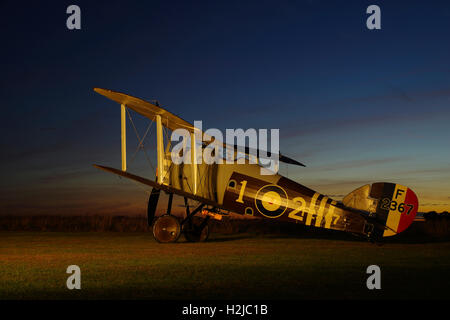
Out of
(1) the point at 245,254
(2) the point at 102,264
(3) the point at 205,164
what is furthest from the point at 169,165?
(2) the point at 102,264

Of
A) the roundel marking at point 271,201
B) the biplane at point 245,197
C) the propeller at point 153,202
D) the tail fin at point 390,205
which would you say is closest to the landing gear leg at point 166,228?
the biplane at point 245,197

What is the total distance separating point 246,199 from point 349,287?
784 centimetres

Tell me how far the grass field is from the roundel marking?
48.6 inches

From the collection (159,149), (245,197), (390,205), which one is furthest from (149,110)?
(390,205)

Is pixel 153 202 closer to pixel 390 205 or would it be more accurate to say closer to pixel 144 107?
pixel 144 107

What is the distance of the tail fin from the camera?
13.9m

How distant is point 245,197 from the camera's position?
15492 millimetres

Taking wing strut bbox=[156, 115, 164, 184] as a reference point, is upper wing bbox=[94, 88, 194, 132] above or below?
above

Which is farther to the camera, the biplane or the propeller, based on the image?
the propeller

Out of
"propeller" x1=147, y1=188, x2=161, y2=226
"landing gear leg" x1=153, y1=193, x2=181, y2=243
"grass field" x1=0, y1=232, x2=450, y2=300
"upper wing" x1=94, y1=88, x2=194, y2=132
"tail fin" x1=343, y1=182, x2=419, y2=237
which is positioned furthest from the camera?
"propeller" x1=147, y1=188, x2=161, y2=226

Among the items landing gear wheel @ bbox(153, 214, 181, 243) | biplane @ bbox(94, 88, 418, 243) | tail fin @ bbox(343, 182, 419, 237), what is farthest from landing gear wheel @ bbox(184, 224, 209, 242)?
tail fin @ bbox(343, 182, 419, 237)

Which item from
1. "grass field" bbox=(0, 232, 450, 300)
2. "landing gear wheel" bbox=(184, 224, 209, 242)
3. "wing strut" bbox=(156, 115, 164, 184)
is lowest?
"grass field" bbox=(0, 232, 450, 300)

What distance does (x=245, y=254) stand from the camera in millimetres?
12828

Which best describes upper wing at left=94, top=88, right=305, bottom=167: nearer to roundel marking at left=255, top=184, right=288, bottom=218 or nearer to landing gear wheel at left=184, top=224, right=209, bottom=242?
roundel marking at left=255, top=184, right=288, bottom=218
